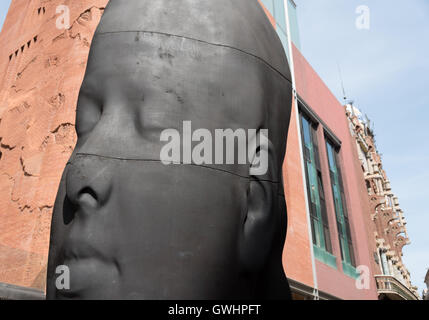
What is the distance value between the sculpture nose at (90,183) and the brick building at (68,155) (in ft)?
19.9

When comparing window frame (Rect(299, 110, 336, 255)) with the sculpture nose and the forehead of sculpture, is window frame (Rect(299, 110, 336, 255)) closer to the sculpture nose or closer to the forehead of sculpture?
the forehead of sculpture

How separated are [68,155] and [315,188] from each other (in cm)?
982

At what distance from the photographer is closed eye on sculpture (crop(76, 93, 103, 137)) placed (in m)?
2.09

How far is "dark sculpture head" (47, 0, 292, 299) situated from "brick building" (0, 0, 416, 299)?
6128 millimetres

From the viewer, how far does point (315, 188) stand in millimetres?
15664

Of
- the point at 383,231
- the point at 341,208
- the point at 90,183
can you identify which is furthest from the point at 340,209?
the point at 90,183

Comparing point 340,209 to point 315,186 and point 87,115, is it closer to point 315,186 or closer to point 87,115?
point 315,186

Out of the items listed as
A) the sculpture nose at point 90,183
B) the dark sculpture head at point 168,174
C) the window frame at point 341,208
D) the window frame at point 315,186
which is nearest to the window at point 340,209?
the window frame at point 341,208

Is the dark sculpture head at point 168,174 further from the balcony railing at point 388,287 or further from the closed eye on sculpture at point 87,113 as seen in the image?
the balcony railing at point 388,287

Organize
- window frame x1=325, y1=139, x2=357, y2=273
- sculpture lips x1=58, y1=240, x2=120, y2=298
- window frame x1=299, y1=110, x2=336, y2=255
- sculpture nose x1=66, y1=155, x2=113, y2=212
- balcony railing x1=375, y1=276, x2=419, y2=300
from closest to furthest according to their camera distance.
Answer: sculpture lips x1=58, y1=240, x2=120, y2=298 → sculpture nose x1=66, y1=155, x2=113, y2=212 → window frame x1=299, y1=110, x2=336, y2=255 → window frame x1=325, y1=139, x2=357, y2=273 → balcony railing x1=375, y1=276, x2=419, y2=300

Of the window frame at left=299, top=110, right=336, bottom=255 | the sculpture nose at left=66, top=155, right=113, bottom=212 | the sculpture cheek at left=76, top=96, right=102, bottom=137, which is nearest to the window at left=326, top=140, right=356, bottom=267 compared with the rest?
the window frame at left=299, top=110, right=336, bottom=255

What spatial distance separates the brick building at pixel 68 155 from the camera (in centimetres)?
896

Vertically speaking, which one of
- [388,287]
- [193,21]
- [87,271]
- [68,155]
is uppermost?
[68,155]

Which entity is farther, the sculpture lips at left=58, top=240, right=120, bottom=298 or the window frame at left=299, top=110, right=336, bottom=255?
the window frame at left=299, top=110, right=336, bottom=255
